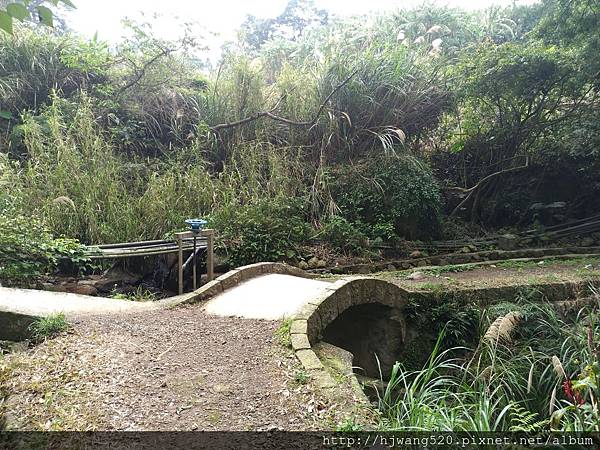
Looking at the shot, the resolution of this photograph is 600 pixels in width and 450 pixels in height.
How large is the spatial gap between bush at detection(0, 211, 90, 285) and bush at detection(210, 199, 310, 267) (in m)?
1.90

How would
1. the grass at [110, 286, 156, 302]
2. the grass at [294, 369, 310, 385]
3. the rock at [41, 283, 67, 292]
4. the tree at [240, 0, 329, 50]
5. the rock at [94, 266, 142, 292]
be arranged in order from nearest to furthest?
the grass at [294, 369, 310, 385]
the rock at [41, 283, 67, 292]
the grass at [110, 286, 156, 302]
the rock at [94, 266, 142, 292]
the tree at [240, 0, 329, 50]

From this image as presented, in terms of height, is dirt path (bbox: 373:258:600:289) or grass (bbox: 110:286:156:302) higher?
dirt path (bbox: 373:258:600:289)

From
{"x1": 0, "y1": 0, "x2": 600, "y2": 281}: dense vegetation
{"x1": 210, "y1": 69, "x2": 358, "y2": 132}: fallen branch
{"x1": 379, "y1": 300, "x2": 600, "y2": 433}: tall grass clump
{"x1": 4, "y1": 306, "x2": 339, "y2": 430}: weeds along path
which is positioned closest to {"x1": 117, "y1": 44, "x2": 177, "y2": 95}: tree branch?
{"x1": 0, "y1": 0, "x2": 600, "y2": 281}: dense vegetation

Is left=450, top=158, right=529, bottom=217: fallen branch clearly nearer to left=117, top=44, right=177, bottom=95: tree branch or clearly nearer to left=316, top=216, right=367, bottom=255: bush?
left=316, top=216, right=367, bottom=255: bush

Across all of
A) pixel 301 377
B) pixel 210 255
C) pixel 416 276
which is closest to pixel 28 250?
pixel 210 255

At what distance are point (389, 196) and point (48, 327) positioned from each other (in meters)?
5.75

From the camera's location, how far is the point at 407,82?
862cm

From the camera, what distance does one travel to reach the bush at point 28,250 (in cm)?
493

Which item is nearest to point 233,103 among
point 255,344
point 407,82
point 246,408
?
point 407,82

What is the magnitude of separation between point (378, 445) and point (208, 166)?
6.80 m

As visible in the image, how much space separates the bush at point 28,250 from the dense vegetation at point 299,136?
2.18 ft

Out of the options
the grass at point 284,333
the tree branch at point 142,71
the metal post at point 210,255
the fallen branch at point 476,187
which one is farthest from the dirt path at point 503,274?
the tree branch at point 142,71

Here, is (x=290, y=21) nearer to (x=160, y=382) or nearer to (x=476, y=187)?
(x=476, y=187)

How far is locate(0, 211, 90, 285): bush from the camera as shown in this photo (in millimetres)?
4926
